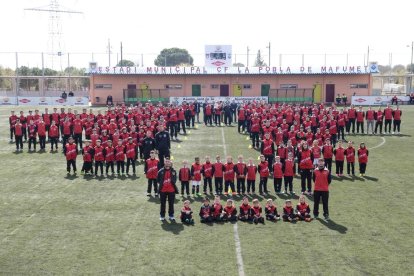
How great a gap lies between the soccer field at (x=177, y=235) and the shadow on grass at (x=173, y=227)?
0.16 feet

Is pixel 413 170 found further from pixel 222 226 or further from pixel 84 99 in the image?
pixel 84 99

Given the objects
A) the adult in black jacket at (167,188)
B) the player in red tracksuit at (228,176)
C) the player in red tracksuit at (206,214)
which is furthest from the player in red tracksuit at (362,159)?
the adult in black jacket at (167,188)

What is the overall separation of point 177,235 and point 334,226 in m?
4.11

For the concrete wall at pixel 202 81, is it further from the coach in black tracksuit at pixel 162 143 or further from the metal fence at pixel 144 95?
the coach in black tracksuit at pixel 162 143

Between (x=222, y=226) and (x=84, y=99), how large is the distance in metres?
43.1

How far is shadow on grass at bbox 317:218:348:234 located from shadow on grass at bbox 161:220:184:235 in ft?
12.4

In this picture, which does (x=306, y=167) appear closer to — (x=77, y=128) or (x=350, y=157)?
(x=350, y=157)

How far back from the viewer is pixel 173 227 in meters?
13.4

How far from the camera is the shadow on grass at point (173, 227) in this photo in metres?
13.1

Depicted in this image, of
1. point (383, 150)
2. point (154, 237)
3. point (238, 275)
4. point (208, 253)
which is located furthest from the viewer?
point (383, 150)

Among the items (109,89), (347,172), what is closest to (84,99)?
(109,89)

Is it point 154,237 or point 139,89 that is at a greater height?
point 139,89

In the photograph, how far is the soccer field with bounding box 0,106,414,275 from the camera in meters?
10.6

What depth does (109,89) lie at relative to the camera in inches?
2200
